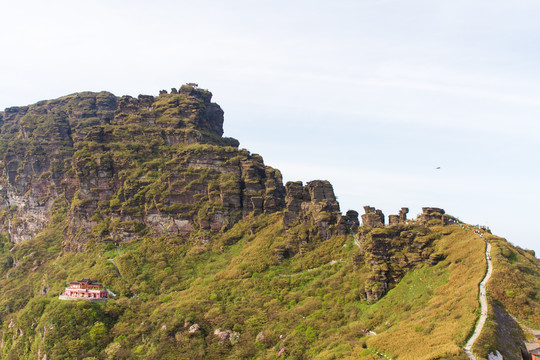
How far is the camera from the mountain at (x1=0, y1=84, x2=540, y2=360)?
186 ft

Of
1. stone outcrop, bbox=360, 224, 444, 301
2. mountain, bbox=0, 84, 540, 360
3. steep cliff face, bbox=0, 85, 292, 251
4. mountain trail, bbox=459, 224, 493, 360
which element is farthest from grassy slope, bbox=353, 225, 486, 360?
steep cliff face, bbox=0, 85, 292, 251

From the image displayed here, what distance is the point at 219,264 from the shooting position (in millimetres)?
101562

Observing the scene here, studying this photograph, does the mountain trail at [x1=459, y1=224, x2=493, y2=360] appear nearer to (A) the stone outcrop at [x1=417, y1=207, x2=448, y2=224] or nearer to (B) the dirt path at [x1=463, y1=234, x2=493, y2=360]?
(B) the dirt path at [x1=463, y1=234, x2=493, y2=360]

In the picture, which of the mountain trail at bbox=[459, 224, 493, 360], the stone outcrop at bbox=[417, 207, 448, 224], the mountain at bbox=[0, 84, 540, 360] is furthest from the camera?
Result: the stone outcrop at bbox=[417, 207, 448, 224]

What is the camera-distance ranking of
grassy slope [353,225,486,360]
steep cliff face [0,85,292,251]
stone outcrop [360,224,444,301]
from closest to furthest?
grassy slope [353,225,486,360] → stone outcrop [360,224,444,301] → steep cliff face [0,85,292,251]

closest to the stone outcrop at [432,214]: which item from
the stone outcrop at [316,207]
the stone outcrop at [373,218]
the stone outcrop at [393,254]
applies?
the stone outcrop at [393,254]

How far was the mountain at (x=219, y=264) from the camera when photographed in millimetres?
56647

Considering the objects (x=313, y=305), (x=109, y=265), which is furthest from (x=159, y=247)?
(x=313, y=305)

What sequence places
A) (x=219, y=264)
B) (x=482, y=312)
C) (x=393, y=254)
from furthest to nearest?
1. (x=219, y=264)
2. (x=393, y=254)
3. (x=482, y=312)

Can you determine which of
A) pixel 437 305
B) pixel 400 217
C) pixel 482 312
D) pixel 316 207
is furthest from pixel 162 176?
pixel 482 312

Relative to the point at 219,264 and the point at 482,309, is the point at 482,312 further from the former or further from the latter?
the point at 219,264

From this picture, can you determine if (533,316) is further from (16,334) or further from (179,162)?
(16,334)

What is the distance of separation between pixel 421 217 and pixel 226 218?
164ft

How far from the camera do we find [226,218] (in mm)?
111062
